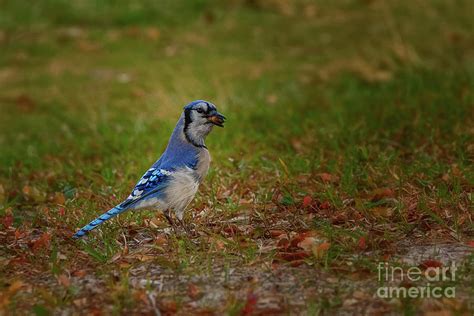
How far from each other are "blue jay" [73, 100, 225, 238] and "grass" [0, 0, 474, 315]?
0.74ft

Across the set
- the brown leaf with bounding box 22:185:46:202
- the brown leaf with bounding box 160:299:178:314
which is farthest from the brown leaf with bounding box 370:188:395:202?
the brown leaf with bounding box 22:185:46:202

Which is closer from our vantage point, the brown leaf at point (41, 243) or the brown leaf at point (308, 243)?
the brown leaf at point (308, 243)

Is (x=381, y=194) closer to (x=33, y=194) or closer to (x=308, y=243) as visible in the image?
(x=308, y=243)

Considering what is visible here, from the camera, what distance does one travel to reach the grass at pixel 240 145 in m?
4.28

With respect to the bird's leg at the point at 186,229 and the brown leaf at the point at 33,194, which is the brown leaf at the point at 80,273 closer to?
the bird's leg at the point at 186,229

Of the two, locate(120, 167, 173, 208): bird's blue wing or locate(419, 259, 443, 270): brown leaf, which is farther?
locate(120, 167, 173, 208): bird's blue wing

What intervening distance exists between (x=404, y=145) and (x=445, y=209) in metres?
1.85

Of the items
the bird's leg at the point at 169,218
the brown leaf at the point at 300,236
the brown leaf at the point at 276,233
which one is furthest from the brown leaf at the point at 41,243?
the brown leaf at the point at 300,236

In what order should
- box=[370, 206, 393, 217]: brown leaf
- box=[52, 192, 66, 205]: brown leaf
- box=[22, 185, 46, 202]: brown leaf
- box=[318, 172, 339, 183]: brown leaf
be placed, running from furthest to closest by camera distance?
box=[22, 185, 46, 202]: brown leaf, box=[52, 192, 66, 205]: brown leaf, box=[318, 172, 339, 183]: brown leaf, box=[370, 206, 393, 217]: brown leaf

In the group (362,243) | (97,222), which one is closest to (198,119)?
(97,222)

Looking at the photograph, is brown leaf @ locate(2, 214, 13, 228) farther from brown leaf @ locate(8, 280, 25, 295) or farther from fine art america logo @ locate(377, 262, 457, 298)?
fine art america logo @ locate(377, 262, 457, 298)

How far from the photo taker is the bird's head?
5.12m

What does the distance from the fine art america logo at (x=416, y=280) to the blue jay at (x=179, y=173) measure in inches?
50.8

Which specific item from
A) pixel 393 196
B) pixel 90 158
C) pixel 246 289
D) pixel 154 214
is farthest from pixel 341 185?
pixel 90 158
